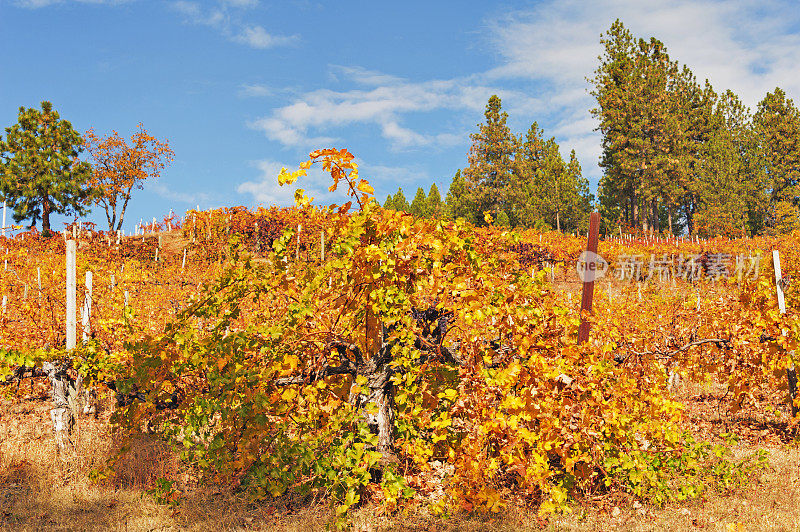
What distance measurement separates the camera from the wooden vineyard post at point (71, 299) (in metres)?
6.40

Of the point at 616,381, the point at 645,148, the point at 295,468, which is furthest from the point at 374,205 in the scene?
the point at 645,148

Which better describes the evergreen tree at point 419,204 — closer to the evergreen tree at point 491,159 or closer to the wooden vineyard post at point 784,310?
the evergreen tree at point 491,159

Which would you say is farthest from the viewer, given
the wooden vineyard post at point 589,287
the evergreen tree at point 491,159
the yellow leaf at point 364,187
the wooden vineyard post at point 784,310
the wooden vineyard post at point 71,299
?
the evergreen tree at point 491,159

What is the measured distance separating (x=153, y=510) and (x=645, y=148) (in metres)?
38.2

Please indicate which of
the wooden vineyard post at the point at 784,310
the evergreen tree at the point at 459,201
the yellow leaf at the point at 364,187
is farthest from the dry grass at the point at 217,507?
the evergreen tree at the point at 459,201

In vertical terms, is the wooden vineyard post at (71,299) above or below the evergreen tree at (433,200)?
below

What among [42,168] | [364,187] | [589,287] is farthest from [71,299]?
[42,168]

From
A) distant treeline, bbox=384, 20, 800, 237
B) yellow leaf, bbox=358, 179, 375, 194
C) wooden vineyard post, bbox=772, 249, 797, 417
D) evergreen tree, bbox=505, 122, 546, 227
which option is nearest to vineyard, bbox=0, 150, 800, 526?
yellow leaf, bbox=358, 179, 375, 194

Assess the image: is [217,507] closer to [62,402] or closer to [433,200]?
[62,402]

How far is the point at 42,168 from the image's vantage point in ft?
112

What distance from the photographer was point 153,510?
4.87 m

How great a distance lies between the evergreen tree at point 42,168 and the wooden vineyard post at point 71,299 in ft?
104

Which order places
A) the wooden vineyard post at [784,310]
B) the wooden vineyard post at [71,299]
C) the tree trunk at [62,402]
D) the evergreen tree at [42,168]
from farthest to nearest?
the evergreen tree at [42,168]
the wooden vineyard post at [784,310]
the wooden vineyard post at [71,299]
the tree trunk at [62,402]

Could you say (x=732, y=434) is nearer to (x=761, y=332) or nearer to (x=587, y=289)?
(x=761, y=332)
